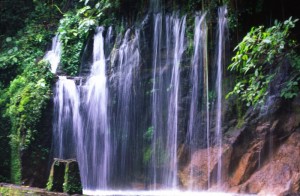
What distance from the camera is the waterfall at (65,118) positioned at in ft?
36.9

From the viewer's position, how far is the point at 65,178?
600 centimetres

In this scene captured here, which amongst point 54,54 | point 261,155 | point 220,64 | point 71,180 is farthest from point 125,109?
point 71,180

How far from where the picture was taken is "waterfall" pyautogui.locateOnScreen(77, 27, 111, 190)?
1141 centimetres

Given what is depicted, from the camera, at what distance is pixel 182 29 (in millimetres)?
11727

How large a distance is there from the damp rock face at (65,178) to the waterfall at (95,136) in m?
5.12

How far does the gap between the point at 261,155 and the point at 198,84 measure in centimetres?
258

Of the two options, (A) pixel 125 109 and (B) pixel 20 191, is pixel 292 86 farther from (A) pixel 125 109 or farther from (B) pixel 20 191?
(B) pixel 20 191

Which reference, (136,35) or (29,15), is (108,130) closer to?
(136,35)

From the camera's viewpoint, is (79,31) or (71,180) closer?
(71,180)

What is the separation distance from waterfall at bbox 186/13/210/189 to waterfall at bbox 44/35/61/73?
4790 millimetres

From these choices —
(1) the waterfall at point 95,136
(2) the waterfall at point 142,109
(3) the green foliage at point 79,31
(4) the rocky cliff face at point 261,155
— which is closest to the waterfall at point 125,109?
(2) the waterfall at point 142,109

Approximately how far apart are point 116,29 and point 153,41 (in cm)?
154

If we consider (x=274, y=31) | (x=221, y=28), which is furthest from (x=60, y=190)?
(x=221, y=28)

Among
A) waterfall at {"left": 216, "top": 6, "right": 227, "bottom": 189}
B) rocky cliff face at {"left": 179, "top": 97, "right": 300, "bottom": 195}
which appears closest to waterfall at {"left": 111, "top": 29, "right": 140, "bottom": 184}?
rocky cliff face at {"left": 179, "top": 97, "right": 300, "bottom": 195}
